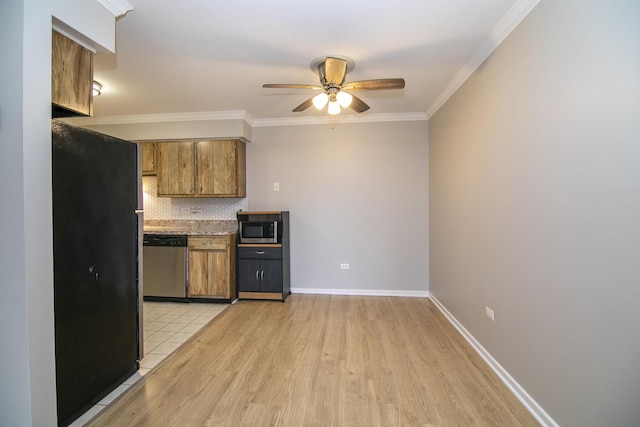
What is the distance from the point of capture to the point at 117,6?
190 centimetres

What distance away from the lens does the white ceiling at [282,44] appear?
199 centimetres

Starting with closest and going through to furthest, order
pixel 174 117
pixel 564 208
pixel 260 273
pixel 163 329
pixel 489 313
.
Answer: pixel 564 208 < pixel 489 313 < pixel 163 329 < pixel 260 273 < pixel 174 117

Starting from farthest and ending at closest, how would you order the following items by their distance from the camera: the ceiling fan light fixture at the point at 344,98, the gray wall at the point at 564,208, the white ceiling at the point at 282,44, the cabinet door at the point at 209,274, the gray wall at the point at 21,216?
1. the cabinet door at the point at 209,274
2. the ceiling fan light fixture at the point at 344,98
3. the white ceiling at the point at 282,44
4. the gray wall at the point at 21,216
5. the gray wall at the point at 564,208

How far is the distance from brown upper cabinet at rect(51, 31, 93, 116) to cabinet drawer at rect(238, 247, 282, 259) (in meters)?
2.58

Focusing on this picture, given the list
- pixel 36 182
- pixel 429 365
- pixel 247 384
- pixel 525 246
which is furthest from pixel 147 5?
pixel 429 365

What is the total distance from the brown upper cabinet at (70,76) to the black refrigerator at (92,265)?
127 millimetres

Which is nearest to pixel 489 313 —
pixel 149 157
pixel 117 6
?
pixel 117 6

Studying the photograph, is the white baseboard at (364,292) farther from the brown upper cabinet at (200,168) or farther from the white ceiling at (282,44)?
the white ceiling at (282,44)

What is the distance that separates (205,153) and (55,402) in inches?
130

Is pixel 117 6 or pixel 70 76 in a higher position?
pixel 117 6

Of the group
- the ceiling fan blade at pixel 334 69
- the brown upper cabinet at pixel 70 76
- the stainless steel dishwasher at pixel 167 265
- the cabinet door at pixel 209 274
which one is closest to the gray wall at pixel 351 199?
the cabinet door at pixel 209 274

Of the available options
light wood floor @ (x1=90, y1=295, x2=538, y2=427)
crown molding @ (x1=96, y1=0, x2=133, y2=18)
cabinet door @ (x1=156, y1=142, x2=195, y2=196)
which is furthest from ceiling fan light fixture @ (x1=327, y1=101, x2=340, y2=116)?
cabinet door @ (x1=156, y1=142, x2=195, y2=196)

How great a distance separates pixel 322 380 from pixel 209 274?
236 centimetres

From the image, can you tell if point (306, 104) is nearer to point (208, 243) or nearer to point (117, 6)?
point (117, 6)
